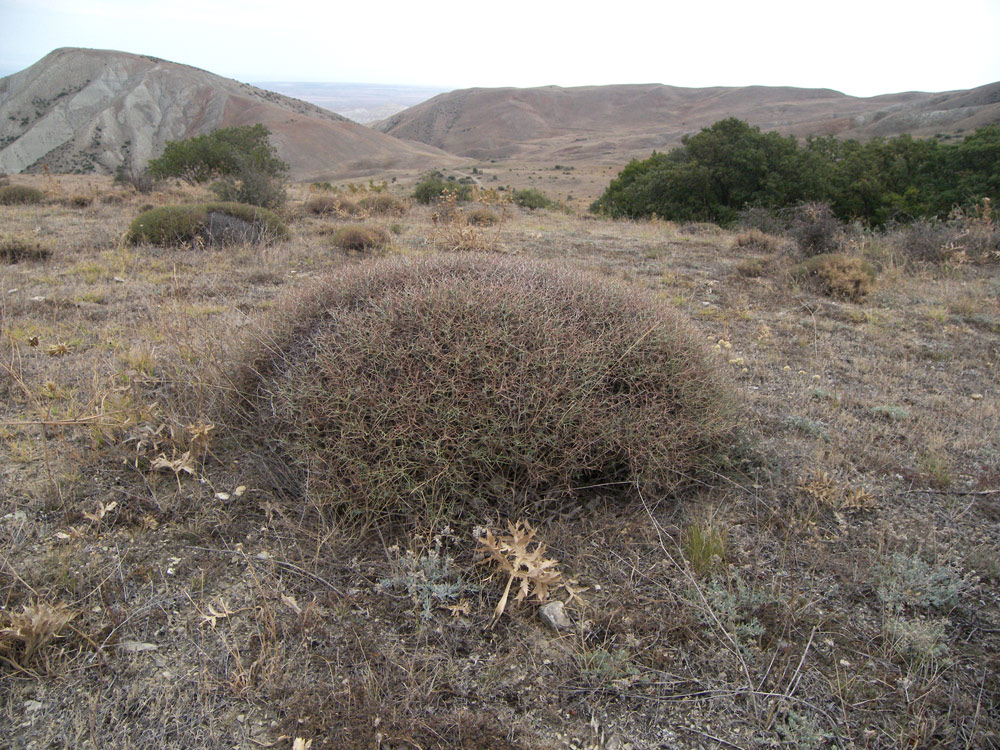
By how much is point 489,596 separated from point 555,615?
278 millimetres

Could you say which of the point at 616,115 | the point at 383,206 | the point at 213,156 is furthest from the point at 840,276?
the point at 616,115

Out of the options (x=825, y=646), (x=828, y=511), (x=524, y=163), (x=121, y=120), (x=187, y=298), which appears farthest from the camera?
(x=524, y=163)

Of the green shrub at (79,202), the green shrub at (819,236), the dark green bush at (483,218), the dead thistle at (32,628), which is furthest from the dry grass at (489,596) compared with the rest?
the green shrub at (79,202)

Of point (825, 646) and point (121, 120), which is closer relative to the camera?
point (825, 646)

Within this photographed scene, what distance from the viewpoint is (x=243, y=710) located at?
5.65 feet

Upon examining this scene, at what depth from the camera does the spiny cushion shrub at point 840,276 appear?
265 inches

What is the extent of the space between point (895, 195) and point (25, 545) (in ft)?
54.7

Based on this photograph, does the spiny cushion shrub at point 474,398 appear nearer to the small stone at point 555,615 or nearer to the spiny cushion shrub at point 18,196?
the small stone at point 555,615

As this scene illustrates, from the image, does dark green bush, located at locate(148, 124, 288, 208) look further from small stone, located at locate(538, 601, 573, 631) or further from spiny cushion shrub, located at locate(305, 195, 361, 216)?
small stone, located at locate(538, 601, 573, 631)

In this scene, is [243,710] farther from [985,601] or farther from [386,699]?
[985,601]

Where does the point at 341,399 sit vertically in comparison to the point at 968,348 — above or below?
above

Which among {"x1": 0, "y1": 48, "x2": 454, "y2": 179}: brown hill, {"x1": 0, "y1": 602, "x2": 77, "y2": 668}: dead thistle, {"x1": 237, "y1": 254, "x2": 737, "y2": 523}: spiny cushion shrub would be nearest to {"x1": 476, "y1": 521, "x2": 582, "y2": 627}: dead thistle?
{"x1": 237, "y1": 254, "x2": 737, "y2": 523}: spiny cushion shrub

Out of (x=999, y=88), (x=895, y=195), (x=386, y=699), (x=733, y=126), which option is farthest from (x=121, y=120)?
(x=999, y=88)

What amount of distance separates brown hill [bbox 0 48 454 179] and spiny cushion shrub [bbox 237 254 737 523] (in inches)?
2253
